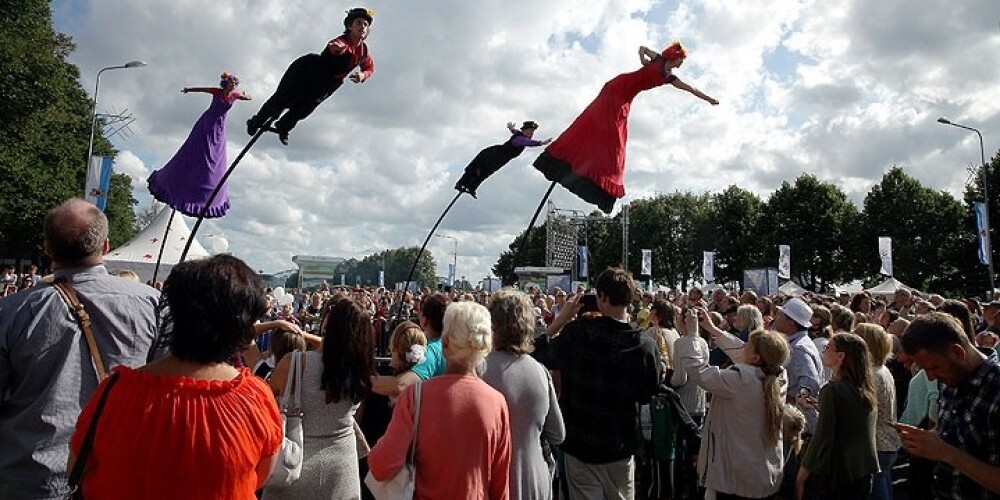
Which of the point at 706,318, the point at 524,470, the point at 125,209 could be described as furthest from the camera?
the point at 125,209

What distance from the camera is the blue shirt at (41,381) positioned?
8.81 feet

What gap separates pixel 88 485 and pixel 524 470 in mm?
2074

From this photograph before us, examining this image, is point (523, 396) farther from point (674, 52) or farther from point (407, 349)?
point (674, 52)

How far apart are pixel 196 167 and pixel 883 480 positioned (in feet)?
21.8

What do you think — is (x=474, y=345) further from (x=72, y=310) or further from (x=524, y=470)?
(x=72, y=310)

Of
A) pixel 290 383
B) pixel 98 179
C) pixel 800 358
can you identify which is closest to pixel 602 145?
pixel 800 358

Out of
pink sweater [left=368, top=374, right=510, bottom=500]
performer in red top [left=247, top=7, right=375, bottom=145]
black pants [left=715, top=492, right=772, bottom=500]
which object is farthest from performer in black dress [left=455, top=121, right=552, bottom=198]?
pink sweater [left=368, top=374, right=510, bottom=500]

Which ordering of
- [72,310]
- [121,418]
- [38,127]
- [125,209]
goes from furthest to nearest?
[125,209] → [38,127] → [72,310] → [121,418]

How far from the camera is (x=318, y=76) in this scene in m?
6.39

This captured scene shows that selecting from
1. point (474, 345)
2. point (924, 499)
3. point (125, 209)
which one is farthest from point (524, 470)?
point (125, 209)

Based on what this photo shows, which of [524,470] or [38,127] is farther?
[38,127]

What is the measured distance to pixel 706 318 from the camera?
226 inches

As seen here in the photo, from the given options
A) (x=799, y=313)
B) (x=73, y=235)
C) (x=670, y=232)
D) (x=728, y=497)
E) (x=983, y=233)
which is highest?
(x=670, y=232)

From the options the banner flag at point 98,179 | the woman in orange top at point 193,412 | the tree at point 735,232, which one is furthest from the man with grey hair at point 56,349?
the tree at point 735,232
